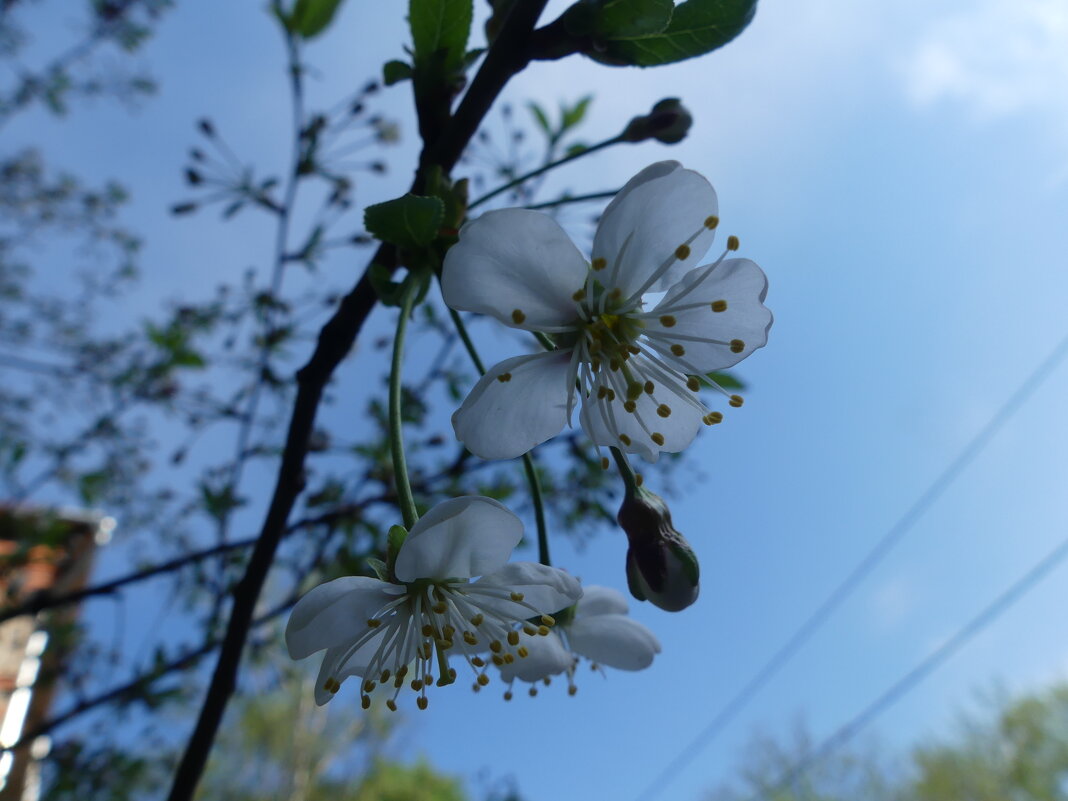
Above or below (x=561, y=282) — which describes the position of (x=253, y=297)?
above

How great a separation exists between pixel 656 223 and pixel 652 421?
25 cm

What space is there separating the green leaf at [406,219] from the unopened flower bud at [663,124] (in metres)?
0.40

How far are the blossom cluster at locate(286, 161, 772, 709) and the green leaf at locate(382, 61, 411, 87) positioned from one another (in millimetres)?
272

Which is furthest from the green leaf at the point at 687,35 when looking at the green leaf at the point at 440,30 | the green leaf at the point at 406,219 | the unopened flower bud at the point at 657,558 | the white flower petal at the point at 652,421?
the unopened flower bud at the point at 657,558

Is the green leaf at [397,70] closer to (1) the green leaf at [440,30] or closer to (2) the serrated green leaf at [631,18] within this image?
(1) the green leaf at [440,30]

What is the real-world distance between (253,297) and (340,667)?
1.59 m

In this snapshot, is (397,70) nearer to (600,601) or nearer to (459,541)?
(459,541)

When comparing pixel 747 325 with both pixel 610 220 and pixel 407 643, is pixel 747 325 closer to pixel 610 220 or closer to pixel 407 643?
pixel 610 220

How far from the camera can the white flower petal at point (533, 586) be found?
2.51 feet

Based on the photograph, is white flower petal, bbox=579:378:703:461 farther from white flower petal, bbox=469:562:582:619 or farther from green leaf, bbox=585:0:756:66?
green leaf, bbox=585:0:756:66

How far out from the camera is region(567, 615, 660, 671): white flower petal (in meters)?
1.00

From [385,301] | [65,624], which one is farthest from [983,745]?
[385,301]

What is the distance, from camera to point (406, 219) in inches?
28.0

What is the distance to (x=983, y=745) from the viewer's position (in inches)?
479
